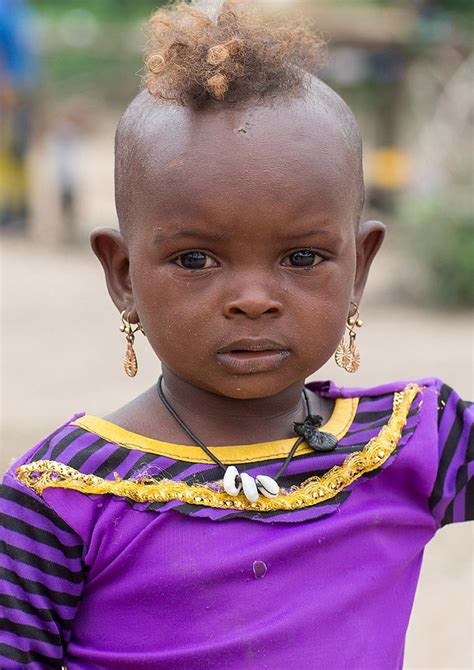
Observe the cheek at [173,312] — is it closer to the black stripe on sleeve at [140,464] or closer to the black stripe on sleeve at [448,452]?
the black stripe on sleeve at [140,464]

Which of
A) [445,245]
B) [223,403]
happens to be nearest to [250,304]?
[223,403]

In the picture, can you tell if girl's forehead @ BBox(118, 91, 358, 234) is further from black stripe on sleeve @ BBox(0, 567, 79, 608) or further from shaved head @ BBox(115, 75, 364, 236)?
black stripe on sleeve @ BBox(0, 567, 79, 608)

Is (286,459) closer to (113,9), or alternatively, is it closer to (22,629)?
(22,629)

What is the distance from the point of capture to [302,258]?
1.66 metres

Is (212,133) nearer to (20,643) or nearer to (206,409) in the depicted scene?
(206,409)

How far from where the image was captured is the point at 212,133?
1.60 metres

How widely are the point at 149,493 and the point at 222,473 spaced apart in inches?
5.2

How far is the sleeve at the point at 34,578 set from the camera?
160cm

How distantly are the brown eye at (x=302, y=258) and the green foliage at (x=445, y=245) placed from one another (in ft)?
26.1

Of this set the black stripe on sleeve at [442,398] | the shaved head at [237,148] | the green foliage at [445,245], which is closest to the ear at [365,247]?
the shaved head at [237,148]

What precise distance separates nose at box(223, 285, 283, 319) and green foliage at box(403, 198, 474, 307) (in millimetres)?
8052

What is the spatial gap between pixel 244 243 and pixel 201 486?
1.31 ft

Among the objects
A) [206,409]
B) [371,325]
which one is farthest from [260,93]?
[371,325]

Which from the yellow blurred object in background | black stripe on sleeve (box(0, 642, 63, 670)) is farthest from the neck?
the yellow blurred object in background
